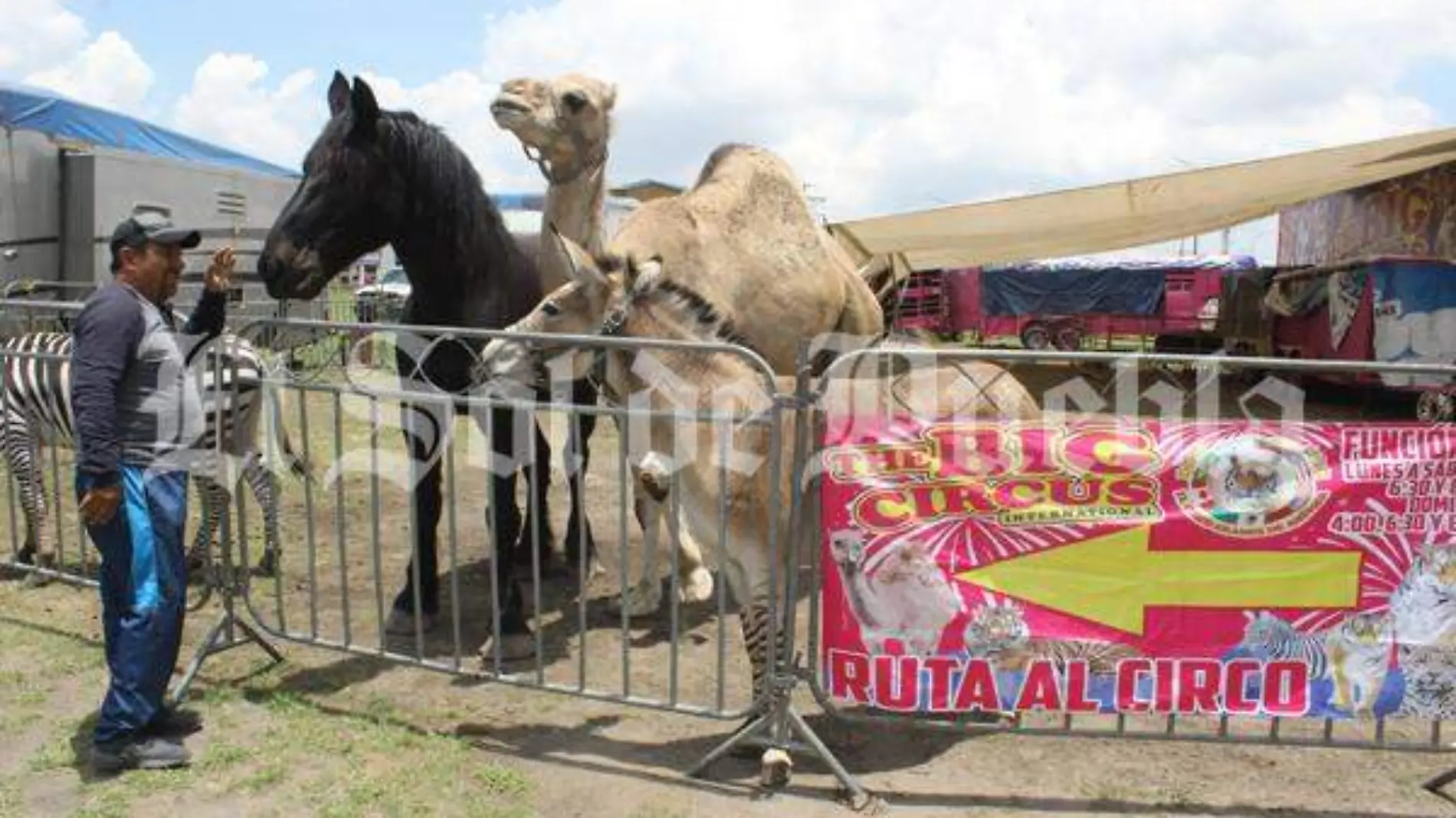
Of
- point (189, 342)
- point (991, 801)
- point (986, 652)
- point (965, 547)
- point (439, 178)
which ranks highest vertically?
point (439, 178)

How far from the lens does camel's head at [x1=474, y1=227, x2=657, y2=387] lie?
4406 mm

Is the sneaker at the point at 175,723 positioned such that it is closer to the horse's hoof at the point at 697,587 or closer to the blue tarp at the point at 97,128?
the horse's hoof at the point at 697,587

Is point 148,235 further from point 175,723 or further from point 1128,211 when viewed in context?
point 1128,211

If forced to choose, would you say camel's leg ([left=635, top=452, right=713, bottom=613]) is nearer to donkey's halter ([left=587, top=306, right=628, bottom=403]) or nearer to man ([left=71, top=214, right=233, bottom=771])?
donkey's halter ([left=587, top=306, right=628, bottom=403])

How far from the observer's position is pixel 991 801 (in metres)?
3.72

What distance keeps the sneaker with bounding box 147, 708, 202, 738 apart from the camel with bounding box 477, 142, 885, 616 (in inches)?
90.7

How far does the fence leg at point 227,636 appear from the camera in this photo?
4574 millimetres

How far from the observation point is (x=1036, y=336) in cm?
2444

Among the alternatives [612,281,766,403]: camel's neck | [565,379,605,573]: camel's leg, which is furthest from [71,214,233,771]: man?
[612,281,766,403]: camel's neck

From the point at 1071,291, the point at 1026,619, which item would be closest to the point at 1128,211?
the point at 1026,619

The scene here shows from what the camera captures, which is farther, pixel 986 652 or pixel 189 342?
pixel 189 342

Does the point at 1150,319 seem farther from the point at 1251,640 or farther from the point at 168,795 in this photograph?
the point at 168,795

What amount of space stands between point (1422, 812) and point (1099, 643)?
4.25 feet

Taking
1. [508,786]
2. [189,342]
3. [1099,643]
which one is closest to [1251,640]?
[1099,643]
